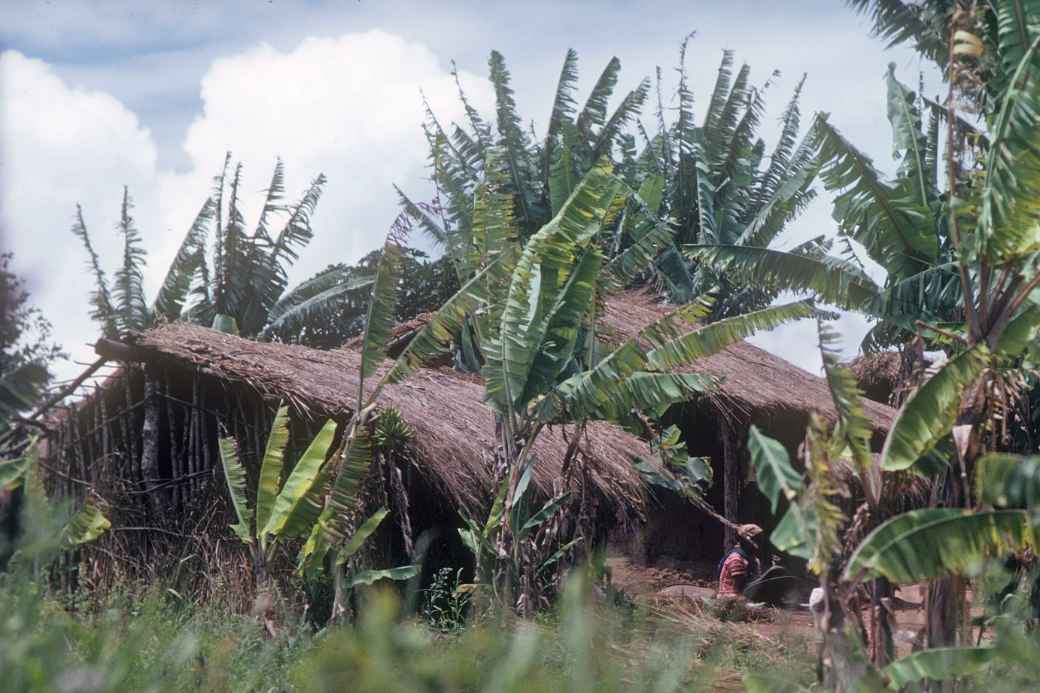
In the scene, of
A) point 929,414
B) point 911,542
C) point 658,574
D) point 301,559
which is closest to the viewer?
point 911,542

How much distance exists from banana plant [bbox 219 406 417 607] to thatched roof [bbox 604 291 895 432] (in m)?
3.94

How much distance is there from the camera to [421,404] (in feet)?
30.9

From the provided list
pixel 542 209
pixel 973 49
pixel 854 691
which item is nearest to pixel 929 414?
pixel 854 691

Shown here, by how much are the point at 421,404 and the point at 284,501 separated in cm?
217

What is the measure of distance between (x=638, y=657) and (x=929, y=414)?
326 cm

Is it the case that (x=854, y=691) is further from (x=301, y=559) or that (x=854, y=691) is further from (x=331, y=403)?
(x=331, y=403)

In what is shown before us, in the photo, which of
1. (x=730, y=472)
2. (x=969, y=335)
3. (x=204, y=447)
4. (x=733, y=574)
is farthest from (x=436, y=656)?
(x=730, y=472)

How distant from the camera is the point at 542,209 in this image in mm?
14844

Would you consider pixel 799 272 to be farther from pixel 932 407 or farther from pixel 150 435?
pixel 150 435

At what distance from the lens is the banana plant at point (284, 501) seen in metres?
7.43

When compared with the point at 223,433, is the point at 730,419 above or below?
above

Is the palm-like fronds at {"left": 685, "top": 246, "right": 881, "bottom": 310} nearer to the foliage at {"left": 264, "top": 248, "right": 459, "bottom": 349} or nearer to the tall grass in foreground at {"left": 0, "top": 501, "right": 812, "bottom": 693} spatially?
the tall grass in foreground at {"left": 0, "top": 501, "right": 812, "bottom": 693}

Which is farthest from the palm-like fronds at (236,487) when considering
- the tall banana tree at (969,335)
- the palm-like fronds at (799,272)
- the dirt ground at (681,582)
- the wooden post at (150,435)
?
the tall banana tree at (969,335)

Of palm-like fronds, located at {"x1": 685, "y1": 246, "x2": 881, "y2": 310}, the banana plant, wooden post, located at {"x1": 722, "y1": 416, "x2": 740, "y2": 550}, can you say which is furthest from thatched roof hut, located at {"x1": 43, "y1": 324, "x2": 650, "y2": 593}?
wooden post, located at {"x1": 722, "y1": 416, "x2": 740, "y2": 550}
